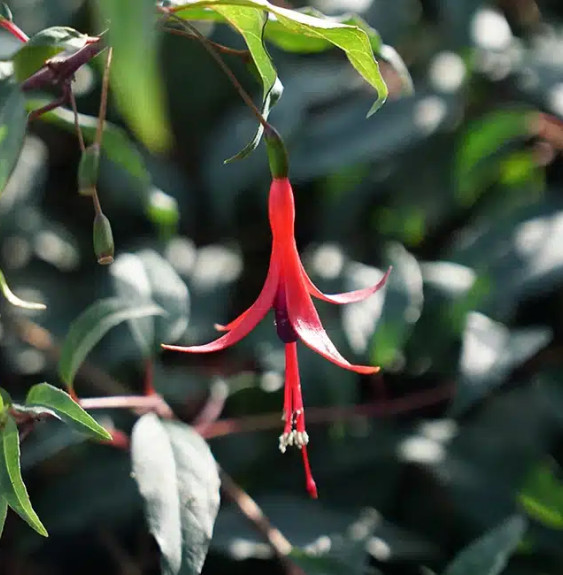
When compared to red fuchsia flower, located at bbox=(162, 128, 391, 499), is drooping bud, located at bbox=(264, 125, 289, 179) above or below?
above

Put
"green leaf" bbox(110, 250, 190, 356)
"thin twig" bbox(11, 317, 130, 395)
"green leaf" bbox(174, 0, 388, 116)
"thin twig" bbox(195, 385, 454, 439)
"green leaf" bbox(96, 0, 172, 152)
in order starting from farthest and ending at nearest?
1. "thin twig" bbox(11, 317, 130, 395)
2. "thin twig" bbox(195, 385, 454, 439)
3. "green leaf" bbox(110, 250, 190, 356)
4. "green leaf" bbox(174, 0, 388, 116)
5. "green leaf" bbox(96, 0, 172, 152)

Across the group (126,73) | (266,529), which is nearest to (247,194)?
(266,529)

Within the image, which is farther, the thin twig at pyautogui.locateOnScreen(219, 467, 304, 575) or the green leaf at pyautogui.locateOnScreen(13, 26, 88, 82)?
the thin twig at pyautogui.locateOnScreen(219, 467, 304, 575)

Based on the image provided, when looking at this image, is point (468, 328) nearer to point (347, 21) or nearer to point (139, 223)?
point (347, 21)

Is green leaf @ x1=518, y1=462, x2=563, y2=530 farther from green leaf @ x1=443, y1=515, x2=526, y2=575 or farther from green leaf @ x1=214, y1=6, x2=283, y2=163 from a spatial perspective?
green leaf @ x1=214, y1=6, x2=283, y2=163

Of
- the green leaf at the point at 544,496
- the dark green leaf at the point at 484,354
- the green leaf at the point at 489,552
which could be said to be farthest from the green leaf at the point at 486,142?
the green leaf at the point at 489,552

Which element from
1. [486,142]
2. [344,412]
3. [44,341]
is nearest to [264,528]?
[344,412]

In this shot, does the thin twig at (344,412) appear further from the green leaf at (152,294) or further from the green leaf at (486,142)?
the green leaf at (486,142)

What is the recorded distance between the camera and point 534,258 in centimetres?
101

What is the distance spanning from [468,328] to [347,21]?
350mm

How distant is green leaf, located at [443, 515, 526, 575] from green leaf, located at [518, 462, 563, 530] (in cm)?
16

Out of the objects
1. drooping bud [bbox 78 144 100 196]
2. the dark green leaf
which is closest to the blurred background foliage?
the dark green leaf

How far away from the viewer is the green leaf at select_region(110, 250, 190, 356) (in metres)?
0.88

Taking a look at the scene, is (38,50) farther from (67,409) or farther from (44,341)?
(44,341)
